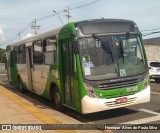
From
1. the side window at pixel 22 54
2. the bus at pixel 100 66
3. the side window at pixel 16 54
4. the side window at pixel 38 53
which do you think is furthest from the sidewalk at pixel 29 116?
the side window at pixel 16 54

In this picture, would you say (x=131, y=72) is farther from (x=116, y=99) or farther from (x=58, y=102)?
(x=58, y=102)

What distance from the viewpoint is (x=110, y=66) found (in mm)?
9672

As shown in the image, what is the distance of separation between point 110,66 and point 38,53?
4.86m

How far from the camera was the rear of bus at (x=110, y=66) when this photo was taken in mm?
9398

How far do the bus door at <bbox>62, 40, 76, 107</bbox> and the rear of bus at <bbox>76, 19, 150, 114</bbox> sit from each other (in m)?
0.68

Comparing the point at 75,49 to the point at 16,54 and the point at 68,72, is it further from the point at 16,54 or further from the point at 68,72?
the point at 16,54

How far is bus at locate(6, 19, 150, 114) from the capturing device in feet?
30.9

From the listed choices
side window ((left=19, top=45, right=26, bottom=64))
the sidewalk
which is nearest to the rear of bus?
the sidewalk

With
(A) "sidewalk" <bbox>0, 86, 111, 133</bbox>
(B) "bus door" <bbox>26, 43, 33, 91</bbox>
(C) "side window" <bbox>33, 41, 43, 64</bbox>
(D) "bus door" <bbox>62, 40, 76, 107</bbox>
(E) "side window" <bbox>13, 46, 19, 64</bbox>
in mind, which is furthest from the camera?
(E) "side window" <bbox>13, 46, 19, 64</bbox>

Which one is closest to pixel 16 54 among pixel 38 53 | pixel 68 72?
pixel 38 53

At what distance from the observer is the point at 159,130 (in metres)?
8.35

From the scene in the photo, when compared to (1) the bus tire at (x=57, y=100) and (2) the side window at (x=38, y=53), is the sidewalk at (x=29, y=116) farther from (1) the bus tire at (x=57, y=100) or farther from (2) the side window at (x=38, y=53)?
(2) the side window at (x=38, y=53)

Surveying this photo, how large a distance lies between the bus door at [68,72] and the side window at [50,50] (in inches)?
34.3

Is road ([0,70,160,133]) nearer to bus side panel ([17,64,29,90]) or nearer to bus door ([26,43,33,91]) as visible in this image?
bus door ([26,43,33,91])
